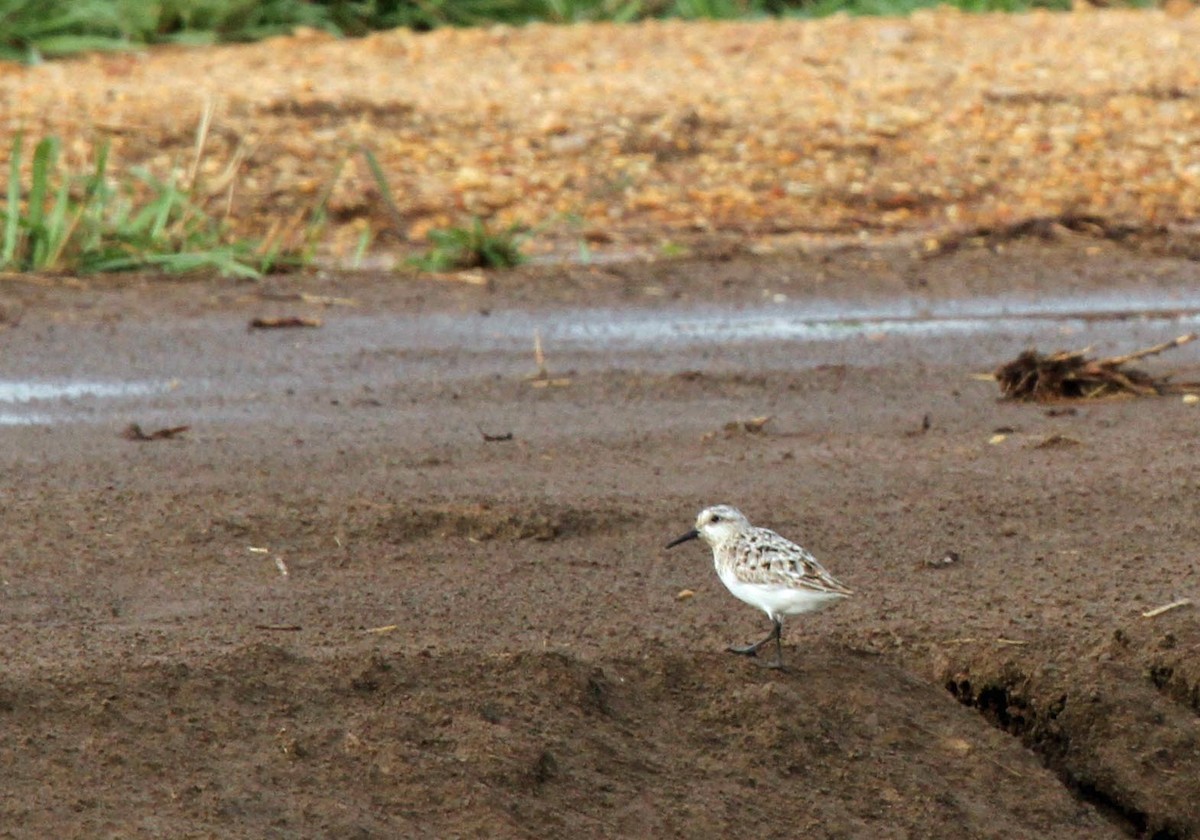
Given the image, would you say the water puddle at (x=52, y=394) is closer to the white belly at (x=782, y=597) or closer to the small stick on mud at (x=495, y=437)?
the small stick on mud at (x=495, y=437)

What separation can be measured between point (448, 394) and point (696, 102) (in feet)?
19.0

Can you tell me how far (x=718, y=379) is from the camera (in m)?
8.50

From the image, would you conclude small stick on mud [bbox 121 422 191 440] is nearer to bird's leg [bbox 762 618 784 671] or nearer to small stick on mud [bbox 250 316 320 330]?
small stick on mud [bbox 250 316 320 330]

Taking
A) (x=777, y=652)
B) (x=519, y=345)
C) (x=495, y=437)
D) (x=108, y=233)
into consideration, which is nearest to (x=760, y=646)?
(x=777, y=652)

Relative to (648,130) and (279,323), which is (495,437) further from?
(648,130)

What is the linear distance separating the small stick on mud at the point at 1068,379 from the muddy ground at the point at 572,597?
4.0 inches

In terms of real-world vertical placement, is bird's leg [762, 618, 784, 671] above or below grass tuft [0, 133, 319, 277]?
above

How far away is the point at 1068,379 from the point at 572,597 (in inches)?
121

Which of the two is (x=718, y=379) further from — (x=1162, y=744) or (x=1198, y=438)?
(x=1162, y=744)

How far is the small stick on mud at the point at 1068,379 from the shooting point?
7906 millimetres

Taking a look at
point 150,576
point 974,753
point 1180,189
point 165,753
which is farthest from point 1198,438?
point 1180,189

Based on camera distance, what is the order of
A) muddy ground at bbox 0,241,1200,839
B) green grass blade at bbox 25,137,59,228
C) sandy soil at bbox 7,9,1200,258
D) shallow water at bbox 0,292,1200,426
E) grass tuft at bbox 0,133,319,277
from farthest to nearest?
sandy soil at bbox 7,9,1200,258, grass tuft at bbox 0,133,319,277, green grass blade at bbox 25,137,59,228, shallow water at bbox 0,292,1200,426, muddy ground at bbox 0,241,1200,839

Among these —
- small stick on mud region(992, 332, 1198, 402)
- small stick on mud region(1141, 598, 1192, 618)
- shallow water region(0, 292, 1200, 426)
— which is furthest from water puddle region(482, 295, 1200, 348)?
small stick on mud region(1141, 598, 1192, 618)

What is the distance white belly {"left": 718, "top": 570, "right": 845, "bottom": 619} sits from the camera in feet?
15.1
